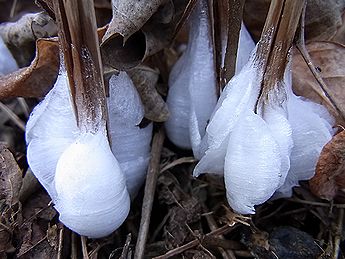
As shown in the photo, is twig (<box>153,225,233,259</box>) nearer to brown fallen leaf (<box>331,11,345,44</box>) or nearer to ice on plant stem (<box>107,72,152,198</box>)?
ice on plant stem (<box>107,72,152,198</box>)

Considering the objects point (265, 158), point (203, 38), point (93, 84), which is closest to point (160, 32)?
point (203, 38)

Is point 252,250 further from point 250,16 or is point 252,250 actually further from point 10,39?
point 10,39

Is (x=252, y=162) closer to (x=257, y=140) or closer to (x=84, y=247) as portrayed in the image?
(x=257, y=140)

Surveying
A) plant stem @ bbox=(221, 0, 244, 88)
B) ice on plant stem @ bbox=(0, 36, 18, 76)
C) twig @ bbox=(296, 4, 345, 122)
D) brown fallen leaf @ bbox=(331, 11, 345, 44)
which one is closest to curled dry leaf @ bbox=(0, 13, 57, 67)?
ice on plant stem @ bbox=(0, 36, 18, 76)

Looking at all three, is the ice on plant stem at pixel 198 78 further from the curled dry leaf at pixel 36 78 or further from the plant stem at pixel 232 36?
the curled dry leaf at pixel 36 78

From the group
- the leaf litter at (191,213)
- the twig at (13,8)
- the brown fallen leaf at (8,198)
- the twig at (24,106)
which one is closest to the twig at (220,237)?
the leaf litter at (191,213)

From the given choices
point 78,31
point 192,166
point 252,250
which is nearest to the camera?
point 78,31

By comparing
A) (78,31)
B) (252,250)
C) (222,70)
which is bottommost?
(252,250)

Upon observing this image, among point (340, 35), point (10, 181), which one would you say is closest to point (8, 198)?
point (10, 181)

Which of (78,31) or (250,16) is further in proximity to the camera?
(250,16)
